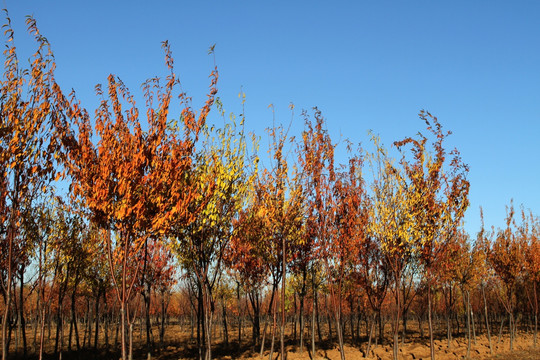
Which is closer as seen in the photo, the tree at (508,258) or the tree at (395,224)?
the tree at (395,224)

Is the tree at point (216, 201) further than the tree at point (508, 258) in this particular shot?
No

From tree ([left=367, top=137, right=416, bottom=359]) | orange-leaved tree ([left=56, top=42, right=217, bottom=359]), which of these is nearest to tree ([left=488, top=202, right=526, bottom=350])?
tree ([left=367, top=137, right=416, bottom=359])

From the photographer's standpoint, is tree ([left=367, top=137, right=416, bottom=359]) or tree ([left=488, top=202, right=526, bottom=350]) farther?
tree ([left=488, top=202, right=526, bottom=350])

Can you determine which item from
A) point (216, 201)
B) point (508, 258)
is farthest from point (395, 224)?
point (508, 258)

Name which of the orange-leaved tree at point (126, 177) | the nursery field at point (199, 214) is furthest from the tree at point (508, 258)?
the orange-leaved tree at point (126, 177)

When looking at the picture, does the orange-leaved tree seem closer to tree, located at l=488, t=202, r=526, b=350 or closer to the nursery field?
the nursery field

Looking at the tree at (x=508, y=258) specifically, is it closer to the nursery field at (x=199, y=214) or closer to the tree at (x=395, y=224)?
the nursery field at (x=199, y=214)

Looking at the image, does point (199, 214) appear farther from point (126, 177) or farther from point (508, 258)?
point (508, 258)

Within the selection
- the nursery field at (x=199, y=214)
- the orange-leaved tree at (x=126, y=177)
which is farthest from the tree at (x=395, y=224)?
the orange-leaved tree at (x=126, y=177)

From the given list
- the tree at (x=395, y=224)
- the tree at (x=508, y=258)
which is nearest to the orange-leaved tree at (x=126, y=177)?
the tree at (x=395, y=224)

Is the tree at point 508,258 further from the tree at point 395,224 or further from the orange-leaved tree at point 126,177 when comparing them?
the orange-leaved tree at point 126,177

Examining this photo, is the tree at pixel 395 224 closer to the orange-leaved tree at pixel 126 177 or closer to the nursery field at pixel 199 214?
the nursery field at pixel 199 214

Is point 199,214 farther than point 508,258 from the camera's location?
No

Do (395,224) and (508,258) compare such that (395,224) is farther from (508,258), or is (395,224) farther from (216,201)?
(508,258)
